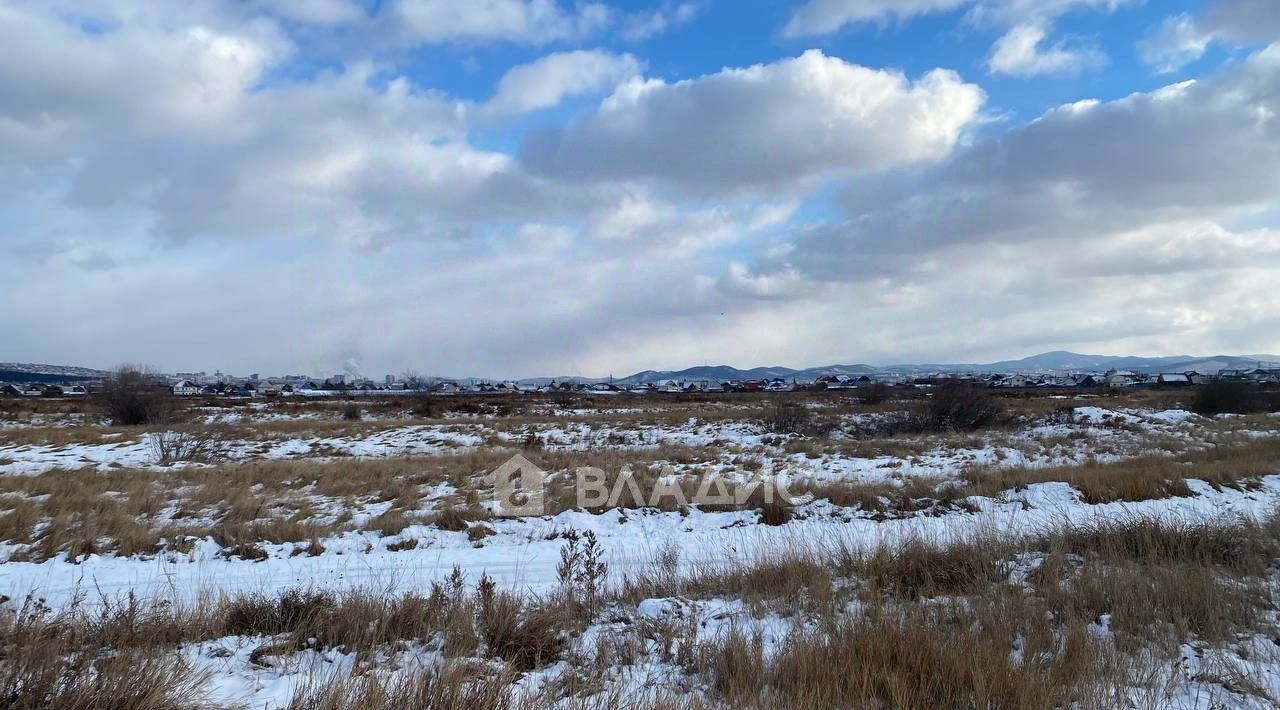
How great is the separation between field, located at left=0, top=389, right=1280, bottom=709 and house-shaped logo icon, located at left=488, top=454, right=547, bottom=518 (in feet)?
0.97

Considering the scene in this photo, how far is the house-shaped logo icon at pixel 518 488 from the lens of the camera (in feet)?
37.1

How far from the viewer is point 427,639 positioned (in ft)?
15.8

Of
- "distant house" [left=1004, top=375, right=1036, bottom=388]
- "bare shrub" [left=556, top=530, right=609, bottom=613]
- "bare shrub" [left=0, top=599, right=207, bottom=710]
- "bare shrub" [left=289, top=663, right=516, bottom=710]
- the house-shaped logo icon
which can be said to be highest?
"bare shrub" [left=0, top=599, right=207, bottom=710]

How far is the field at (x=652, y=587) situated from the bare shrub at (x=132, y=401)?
21528mm

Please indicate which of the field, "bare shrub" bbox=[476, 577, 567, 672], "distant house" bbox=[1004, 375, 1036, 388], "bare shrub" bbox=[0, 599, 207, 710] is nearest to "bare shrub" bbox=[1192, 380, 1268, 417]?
the field

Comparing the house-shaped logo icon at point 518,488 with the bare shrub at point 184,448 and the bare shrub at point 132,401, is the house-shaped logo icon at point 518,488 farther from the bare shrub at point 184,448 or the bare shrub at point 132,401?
the bare shrub at point 132,401

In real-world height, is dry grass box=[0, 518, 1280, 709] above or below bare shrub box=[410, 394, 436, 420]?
above

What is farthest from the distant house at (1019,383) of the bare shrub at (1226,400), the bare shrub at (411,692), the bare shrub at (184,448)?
the bare shrub at (411,692)

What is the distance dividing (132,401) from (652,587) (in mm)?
39788

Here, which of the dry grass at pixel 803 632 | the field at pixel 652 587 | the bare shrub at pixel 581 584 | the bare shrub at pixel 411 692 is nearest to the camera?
the bare shrub at pixel 411 692

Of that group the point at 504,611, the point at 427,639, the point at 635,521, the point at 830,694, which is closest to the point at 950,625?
the point at 830,694

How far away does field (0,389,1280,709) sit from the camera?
146 inches

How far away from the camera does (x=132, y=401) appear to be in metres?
34.8

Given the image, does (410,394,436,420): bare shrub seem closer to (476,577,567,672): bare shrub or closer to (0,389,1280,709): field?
(0,389,1280,709): field
